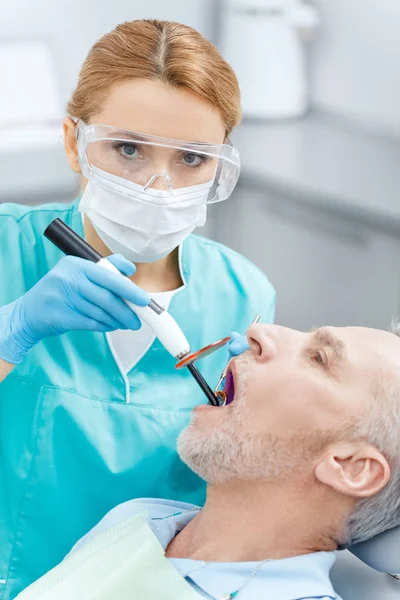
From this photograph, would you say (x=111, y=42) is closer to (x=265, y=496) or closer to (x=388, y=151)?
(x=265, y=496)

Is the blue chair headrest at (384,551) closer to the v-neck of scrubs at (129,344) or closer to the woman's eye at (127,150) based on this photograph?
the v-neck of scrubs at (129,344)

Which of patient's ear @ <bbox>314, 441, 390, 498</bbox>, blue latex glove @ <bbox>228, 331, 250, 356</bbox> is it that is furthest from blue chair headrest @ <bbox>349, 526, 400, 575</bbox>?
blue latex glove @ <bbox>228, 331, 250, 356</bbox>

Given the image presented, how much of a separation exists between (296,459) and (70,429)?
0.49 meters

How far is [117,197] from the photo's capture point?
170cm

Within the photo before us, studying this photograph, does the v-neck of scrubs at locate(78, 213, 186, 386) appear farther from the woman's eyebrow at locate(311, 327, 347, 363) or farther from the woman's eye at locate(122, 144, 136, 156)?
the woman's eyebrow at locate(311, 327, 347, 363)

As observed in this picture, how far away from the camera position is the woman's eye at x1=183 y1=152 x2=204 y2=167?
1688mm

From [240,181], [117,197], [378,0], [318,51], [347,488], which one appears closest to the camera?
[347,488]

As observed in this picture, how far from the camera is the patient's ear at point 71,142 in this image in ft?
5.81

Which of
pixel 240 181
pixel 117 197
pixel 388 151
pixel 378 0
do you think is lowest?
pixel 240 181

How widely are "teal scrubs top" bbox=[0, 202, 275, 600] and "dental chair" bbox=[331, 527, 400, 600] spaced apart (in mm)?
363

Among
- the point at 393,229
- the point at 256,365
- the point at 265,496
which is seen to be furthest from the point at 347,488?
the point at 393,229

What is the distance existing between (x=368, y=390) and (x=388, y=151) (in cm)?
133

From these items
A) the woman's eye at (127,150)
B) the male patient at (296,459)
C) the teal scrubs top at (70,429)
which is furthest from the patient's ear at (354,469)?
the woman's eye at (127,150)

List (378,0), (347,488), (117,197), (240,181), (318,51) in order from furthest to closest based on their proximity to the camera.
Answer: (240,181)
(318,51)
(378,0)
(117,197)
(347,488)
